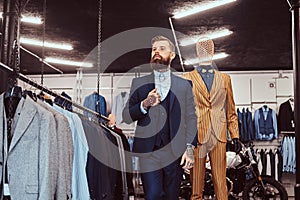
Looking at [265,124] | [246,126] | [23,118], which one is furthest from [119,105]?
[23,118]

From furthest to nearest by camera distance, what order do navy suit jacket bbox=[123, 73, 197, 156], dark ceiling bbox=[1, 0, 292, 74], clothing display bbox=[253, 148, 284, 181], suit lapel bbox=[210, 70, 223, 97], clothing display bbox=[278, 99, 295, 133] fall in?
clothing display bbox=[278, 99, 295, 133] < clothing display bbox=[253, 148, 284, 181] < dark ceiling bbox=[1, 0, 292, 74] < suit lapel bbox=[210, 70, 223, 97] < navy suit jacket bbox=[123, 73, 197, 156]

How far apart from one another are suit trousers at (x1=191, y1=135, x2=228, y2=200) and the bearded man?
1.63 feet

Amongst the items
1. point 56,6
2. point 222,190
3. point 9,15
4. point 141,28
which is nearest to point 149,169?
point 222,190

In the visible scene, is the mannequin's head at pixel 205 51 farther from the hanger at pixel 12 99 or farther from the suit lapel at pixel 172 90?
the hanger at pixel 12 99

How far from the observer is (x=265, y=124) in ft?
35.0

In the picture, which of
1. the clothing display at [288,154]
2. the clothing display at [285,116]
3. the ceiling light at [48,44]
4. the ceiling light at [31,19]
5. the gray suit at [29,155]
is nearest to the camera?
the gray suit at [29,155]

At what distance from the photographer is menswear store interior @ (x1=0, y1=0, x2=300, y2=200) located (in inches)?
137

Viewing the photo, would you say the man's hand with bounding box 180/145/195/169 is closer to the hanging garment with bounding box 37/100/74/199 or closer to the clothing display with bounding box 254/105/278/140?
the hanging garment with bounding box 37/100/74/199

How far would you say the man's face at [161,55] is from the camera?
3666 millimetres

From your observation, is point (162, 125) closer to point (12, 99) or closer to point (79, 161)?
point (79, 161)

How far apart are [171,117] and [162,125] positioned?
0.31 feet

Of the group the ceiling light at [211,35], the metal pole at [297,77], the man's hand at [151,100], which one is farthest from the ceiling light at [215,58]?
the man's hand at [151,100]

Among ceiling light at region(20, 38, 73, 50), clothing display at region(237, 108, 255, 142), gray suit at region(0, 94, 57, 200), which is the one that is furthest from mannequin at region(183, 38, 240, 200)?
clothing display at region(237, 108, 255, 142)

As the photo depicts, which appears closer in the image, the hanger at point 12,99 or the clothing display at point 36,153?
the clothing display at point 36,153
